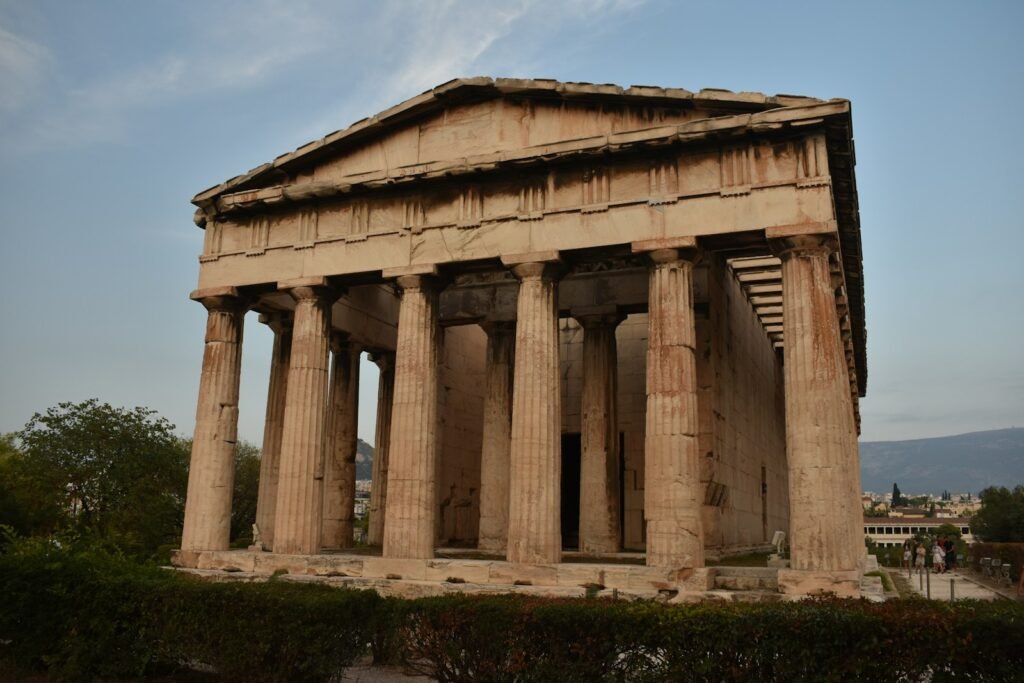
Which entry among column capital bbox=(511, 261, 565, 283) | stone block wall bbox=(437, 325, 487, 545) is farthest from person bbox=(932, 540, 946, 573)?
column capital bbox=(511, 261, 565, 283)

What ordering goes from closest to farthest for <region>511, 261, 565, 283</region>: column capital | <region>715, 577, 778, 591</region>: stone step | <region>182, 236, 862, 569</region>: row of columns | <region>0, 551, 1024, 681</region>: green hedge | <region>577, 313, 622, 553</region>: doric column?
<region>0, 551, 1024, 681</region>: green hedge
<region>715, 577, 778, 591</region>: stone step
<region>182, 236, 862, 569</region>: row of columns
<region>511, 261, 565, 283</region>: column capital
<region>577, 313, 622, 553</region>: doric column

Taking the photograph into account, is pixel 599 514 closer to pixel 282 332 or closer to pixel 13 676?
pixel 282 332

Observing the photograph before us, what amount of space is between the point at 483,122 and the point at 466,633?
12294 millimetres

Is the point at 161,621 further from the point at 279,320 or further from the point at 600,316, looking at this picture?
the point at 279,320

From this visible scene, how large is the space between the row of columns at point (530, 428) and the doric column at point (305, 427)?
33mm

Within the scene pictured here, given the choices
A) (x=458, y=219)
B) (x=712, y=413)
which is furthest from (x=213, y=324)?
(x=712, y=413)

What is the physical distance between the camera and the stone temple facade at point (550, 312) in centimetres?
1546

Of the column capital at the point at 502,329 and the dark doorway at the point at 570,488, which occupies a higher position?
the column capital at the point at 502,329

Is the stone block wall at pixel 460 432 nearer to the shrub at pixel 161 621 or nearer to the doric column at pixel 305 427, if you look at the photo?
the doric column at pixel 305 427

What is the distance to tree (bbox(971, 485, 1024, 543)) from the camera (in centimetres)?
6944

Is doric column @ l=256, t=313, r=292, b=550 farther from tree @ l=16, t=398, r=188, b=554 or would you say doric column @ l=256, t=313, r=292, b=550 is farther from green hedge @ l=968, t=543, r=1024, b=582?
green hedge @ l=968, t=543, r=1024, b=582

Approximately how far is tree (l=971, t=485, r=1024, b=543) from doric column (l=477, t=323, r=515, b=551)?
6123 centimetres

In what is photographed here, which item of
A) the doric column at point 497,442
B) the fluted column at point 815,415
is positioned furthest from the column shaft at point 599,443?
the fluted column at point 815,415

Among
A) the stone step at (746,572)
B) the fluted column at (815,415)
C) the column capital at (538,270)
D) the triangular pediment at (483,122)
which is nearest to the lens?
the fluted column at (815,415)
